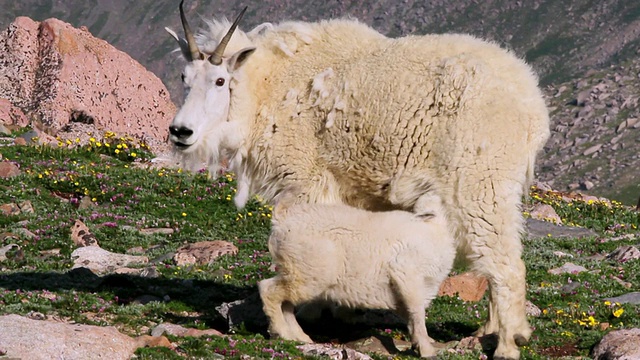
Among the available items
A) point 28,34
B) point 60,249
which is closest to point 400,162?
point 60,249

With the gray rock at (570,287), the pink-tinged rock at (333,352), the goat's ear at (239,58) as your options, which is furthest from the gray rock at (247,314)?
the gray rock at (570,287)

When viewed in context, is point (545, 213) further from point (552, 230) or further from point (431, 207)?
point (431, 207)

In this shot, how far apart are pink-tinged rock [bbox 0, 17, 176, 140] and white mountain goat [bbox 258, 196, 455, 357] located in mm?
19674

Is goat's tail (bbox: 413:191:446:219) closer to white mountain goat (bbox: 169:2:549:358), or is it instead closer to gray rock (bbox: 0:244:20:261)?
white mountain goat (bbox: 169:2:549:358)

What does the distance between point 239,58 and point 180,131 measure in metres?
1.12

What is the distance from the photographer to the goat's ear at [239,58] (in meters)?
10.9

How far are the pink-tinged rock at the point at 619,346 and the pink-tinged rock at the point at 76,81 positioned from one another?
2037 cm

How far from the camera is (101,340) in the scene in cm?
879

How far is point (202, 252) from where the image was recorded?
1597 centimetres

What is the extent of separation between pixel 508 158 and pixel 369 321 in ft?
8.99

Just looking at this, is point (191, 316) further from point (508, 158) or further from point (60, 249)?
point (60, 249)

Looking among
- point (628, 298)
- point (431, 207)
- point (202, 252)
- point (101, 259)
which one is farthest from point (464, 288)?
point (101, 259)

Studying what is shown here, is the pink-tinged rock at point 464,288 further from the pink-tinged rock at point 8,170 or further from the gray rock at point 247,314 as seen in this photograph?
the pink-tinged rock at point 8,170

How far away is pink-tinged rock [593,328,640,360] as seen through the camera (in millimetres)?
10117
